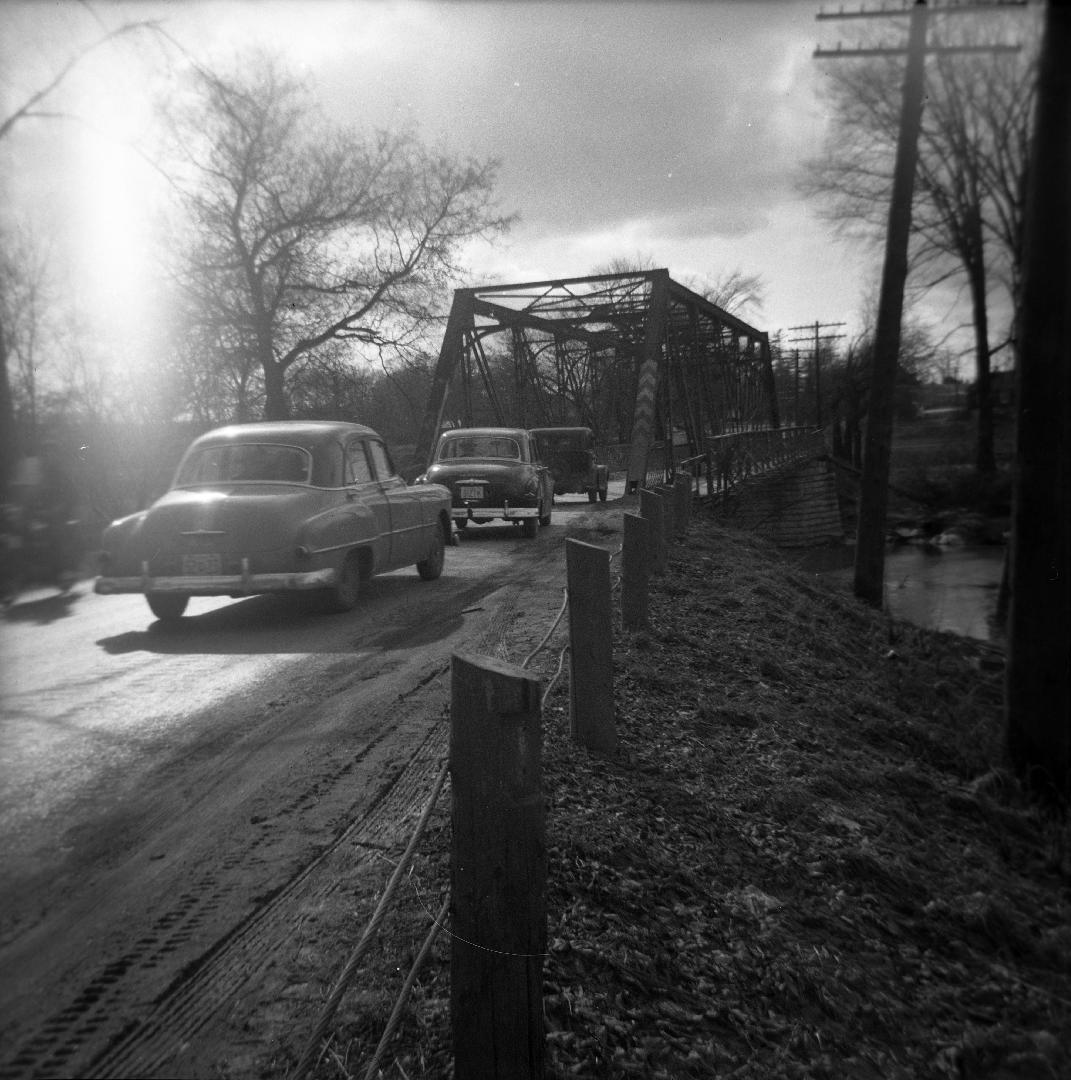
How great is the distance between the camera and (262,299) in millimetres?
14602

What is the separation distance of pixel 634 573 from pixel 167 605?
11.9 feet

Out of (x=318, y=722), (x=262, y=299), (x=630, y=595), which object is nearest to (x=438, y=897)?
(x=318, y=722)

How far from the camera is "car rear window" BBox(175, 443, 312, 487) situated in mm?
7371

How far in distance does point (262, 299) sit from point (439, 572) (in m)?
7.20

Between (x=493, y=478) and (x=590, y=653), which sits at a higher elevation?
(x=493, y=478)

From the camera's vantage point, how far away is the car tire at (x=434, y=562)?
9648 millimetres

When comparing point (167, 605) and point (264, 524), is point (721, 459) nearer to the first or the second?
point (264, 524)

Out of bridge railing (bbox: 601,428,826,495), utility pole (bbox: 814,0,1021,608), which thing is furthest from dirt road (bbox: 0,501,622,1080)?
bridge railing (bbox: 601,428,826,495)

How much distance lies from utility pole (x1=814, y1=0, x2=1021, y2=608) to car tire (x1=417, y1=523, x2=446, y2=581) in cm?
801

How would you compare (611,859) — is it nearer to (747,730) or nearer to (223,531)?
(747,730)

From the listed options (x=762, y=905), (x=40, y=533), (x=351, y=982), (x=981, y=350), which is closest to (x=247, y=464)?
(x=40, y=533)

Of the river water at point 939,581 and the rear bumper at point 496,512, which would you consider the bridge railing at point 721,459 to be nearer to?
the river water at point 939,581

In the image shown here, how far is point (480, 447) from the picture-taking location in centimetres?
1541

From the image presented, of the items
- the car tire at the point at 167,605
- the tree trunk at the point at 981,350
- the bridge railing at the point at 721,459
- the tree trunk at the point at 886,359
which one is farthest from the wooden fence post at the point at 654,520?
the bridge railing at the point at 721,459
